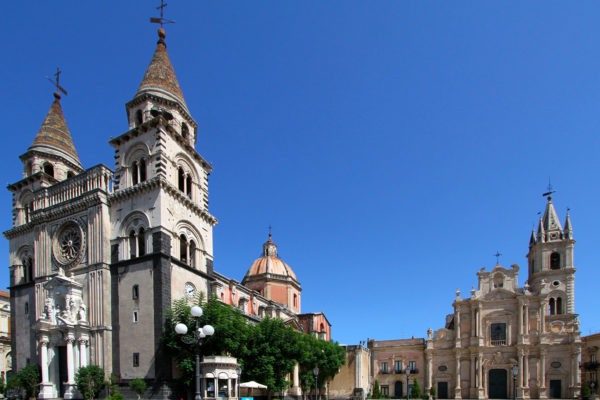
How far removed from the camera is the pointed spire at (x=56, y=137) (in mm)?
40138

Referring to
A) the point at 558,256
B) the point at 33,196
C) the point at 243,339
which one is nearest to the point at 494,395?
the point at 558,256

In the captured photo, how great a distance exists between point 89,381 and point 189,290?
343 inches

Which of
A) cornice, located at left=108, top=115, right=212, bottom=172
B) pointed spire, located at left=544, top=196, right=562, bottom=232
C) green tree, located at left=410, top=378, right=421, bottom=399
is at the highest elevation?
cornice, located at left=108, top=115, right=212, bottom=172

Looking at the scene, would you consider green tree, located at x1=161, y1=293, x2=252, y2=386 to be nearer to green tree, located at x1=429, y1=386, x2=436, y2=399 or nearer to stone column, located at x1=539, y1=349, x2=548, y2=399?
green tree, located at x1=429, y1=386, x2=436, y2=399

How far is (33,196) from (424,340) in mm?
50157

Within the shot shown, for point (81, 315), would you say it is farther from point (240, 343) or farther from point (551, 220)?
point (551, 220)

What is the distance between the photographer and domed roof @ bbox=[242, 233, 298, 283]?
205 ft

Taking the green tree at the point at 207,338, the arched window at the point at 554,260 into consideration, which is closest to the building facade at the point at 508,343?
the arched window at the point at 554,260

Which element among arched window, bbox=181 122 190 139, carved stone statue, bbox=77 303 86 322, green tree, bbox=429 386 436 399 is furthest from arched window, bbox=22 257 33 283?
green tree, bbox=429 386 436 399

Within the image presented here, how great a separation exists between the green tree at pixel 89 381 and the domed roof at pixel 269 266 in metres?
33.4

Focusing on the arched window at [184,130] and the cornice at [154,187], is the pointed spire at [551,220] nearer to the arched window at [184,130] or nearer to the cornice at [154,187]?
the cornice at [154,187]

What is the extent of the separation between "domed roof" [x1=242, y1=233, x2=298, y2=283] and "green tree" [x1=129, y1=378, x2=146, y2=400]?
33.7 m

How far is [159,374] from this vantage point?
94.2 ft

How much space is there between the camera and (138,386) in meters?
28.0
